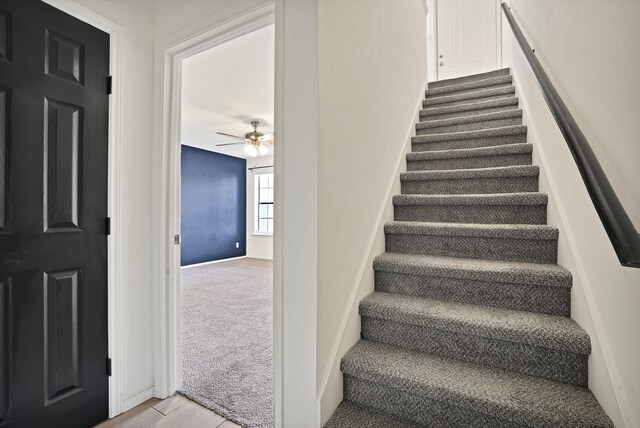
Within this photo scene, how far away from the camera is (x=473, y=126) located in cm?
254

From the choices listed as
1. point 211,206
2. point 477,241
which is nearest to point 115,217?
point 477,241

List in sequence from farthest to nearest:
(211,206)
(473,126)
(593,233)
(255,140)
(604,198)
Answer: (211,206)
(255,140)
(473,126)
(593,233)
(604,198)

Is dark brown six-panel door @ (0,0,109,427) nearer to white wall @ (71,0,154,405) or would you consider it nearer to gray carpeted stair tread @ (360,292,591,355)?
white wall @ (71,0,154,405)

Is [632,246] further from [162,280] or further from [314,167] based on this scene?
[162,280]

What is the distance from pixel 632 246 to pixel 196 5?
206cm

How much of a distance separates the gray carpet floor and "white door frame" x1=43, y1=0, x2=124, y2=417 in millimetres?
389

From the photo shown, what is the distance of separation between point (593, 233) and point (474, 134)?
56.5 inches

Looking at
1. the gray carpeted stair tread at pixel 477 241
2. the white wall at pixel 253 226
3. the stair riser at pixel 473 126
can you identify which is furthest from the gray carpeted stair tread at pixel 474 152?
the white wall at pixel 253 226

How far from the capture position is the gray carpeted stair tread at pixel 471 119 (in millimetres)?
2395

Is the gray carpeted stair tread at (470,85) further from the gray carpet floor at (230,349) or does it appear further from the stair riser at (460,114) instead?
the gray carpet floor at (230,349)

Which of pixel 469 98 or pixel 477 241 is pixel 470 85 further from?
pixel 477 241

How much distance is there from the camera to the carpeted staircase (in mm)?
1053

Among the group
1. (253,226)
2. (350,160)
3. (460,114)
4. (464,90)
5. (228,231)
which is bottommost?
(228,231)

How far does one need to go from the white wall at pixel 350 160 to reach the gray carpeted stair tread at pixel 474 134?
0.48 meters
